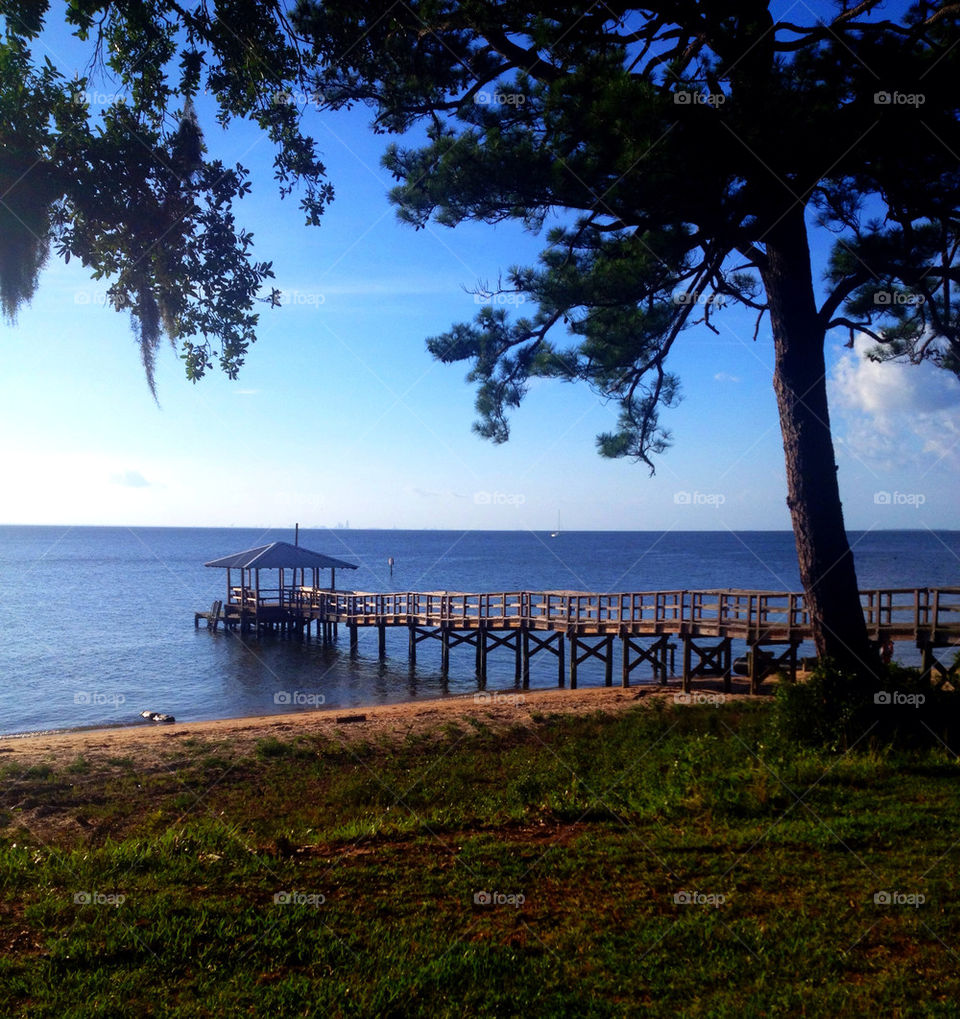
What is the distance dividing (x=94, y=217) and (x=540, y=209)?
6373 millimetres

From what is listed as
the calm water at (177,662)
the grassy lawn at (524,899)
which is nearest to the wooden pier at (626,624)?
the calm water at (177,662)

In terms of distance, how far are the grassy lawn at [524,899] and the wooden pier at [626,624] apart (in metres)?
5.31

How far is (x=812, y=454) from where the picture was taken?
11.6 m

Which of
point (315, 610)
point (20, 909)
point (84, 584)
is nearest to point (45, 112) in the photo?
point (20, 909)

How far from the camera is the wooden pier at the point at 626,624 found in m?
21.6

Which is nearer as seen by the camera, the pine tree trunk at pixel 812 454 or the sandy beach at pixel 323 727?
the pine tree trunk at pixel 812 454

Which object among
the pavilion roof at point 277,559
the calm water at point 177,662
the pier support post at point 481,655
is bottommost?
the calm water at point 177,662

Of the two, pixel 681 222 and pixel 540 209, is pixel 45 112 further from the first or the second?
pixel 681 222

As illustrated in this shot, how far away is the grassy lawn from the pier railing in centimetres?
791

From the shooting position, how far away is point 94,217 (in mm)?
6699

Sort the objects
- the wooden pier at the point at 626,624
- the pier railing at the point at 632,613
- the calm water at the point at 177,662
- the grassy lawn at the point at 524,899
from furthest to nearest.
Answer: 1. the calm water at the point at 177,662
2. the wooden pier at the point at 626,624
3. the pier railing at the point at 632,613
4. the grassy lawn at the point at 524,899

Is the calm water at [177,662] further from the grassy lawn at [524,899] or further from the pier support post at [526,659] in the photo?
the grassy lawn at [524,899]

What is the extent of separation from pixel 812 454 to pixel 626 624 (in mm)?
16894

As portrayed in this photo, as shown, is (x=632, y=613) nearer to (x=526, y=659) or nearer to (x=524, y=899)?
(x=526, y=659)
